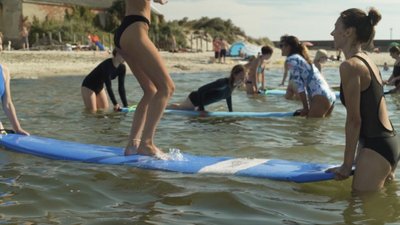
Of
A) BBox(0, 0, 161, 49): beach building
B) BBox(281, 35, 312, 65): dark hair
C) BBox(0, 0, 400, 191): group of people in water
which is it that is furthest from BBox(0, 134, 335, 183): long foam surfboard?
BBox(0, 0, 161, 49): beach building

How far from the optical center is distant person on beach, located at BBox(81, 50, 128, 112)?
8.80 meters

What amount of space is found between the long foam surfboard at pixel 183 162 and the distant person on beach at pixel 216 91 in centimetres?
332

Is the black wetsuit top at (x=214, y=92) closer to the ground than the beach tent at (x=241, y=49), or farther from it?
closer to the ground

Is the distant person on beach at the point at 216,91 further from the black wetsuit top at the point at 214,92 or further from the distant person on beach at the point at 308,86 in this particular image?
the distant person on beach at the point at 308,86

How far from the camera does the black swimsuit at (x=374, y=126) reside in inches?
151

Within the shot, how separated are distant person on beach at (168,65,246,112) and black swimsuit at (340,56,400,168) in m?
4.46

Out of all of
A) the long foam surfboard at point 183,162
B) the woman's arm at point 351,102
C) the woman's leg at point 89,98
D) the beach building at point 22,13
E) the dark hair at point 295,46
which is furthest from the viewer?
the beach building at point 22,13

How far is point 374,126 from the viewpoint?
3.88 meters

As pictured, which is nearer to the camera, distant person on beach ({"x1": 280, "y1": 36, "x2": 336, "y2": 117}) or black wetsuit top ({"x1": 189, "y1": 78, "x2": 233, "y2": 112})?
distant person on beach ({"x1": 280, "y1": 36, "x2": 336, "y2": 117})

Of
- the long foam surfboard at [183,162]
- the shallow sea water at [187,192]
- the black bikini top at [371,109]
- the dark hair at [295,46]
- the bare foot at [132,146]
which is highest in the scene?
the dark hair at [295,46]

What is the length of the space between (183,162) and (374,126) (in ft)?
5.82

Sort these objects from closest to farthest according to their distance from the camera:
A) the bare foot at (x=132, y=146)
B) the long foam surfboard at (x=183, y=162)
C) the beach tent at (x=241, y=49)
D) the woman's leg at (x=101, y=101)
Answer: the long foam surfboard at (x=183, y=162)
the bare foot at (x=132, y=146)
the woman's leg at (x=101, y=101)
the beach tent at (x=241, y=49)

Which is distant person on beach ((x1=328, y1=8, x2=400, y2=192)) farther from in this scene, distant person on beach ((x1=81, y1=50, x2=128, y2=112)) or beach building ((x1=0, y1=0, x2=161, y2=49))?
beach building ((x1=0, y1=0, x2=161, y2=49))

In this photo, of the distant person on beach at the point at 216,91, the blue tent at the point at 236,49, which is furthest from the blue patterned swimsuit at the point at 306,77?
the blue tent at the point at 236,49
